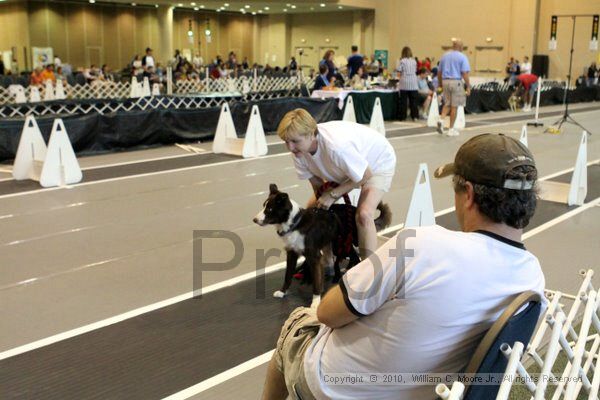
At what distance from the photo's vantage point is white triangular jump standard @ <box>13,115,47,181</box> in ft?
25.6

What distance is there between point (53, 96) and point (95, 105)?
21.0ft

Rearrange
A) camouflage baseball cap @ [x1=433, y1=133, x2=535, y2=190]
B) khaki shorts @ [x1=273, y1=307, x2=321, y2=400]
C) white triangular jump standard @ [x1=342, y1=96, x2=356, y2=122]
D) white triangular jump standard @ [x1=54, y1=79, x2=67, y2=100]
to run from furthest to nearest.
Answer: white triangular jump standard @ [x1=54, y1=79, x2=67, y2=100] → white triangular jump standard @ [x1=342, y1=96, x2=356, y2=122] → khaki shorts @ [x1=273, y1=307, x2=321, y2=400] → camouflage baseball cap @ [x1=433, y1=133, x2=535, y2=190]

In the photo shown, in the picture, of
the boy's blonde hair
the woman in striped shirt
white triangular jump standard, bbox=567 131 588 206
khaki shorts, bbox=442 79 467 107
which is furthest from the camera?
the woman in striped shirt

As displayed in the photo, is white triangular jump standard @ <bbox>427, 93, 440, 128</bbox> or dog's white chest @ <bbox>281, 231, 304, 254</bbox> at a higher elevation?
white triangular jump standard @ <bbox>427, 93, 440, 128</bbox>

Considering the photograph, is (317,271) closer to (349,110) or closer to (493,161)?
(493,161)

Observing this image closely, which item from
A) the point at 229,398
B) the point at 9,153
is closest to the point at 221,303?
the point at 229,398

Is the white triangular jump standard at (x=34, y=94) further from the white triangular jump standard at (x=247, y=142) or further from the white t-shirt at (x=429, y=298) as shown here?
the white t-shirt at (x=429, y=298)

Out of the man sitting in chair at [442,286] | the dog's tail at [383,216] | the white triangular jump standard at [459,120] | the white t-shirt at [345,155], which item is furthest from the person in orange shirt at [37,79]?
the man sitting in chair at [442,286]

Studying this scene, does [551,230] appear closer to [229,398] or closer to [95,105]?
[229,398]

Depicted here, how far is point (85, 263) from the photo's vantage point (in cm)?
479

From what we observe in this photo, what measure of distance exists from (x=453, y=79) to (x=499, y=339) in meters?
11.4

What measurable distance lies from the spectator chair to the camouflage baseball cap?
306 mm

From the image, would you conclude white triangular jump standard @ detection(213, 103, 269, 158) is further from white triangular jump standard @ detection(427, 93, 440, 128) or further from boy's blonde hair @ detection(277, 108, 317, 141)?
boy's blonde hair @ detection(277, 108, 317, 141)

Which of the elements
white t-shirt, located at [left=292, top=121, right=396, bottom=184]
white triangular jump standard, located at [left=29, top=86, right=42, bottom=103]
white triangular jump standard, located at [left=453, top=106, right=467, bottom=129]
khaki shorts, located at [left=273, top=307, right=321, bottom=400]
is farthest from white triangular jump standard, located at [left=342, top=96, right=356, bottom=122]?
khaki shorts, located at [left=273, top=307, right=321, bottom=400]
